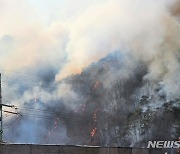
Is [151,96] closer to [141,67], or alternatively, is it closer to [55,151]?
[141,67]

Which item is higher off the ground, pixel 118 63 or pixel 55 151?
pixel 118 63

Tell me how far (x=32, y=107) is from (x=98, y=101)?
37.8ft

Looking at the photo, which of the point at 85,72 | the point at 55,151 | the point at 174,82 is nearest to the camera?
the point at 55,151

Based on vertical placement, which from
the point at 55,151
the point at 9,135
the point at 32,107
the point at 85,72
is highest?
the point at 85,72

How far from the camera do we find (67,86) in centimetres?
6147

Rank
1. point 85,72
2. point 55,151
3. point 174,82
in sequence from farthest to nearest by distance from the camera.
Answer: point 85,72
point 174,82
point 55,151

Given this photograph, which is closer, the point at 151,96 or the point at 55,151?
the point at 55,151

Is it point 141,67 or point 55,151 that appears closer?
point 55,151

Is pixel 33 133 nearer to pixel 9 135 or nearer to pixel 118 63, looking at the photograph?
pixel 9 135

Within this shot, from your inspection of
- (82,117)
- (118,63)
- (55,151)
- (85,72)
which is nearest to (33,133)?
(82,117)

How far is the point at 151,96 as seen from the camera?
5931 cm

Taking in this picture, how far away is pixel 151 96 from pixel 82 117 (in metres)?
11.6

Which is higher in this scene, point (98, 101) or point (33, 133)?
point (98, 101)

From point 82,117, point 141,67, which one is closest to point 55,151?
point 82,117
